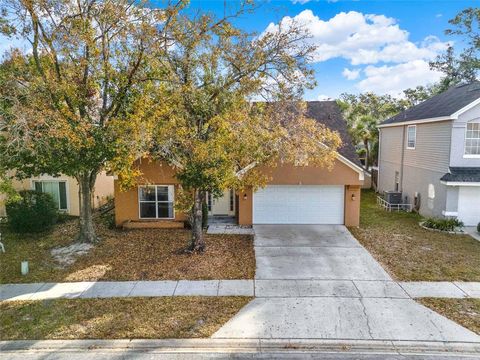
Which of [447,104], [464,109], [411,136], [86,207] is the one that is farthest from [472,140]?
[86,207]

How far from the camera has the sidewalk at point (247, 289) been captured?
9.15 meters

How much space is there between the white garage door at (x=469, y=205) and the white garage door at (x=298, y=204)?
520cm

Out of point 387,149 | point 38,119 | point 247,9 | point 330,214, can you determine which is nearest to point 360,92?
point 387,149

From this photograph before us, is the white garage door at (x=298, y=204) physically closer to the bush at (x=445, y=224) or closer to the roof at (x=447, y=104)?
the bush at (x=445, y=224)

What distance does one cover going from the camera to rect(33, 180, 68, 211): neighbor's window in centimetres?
1716

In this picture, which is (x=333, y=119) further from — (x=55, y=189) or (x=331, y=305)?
(x=55, y=189)

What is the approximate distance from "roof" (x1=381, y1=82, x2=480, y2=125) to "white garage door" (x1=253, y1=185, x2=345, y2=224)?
620 centimetres

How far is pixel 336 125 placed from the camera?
58.9 feet

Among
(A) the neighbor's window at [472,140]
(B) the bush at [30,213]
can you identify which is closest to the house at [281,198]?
(B) the bush at [30,213]

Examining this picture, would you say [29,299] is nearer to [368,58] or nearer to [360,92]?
[368,58]

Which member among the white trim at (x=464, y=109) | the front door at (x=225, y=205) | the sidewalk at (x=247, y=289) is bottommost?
the sidewalk at (x=247, y=289)

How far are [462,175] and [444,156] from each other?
1205 millimetres

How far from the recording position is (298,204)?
16.3 meters

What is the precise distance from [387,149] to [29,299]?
21626mm
